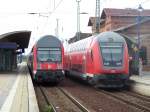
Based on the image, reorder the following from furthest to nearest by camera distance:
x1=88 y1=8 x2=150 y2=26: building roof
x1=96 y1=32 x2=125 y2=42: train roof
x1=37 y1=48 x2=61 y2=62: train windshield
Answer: x1=88 y1=8 x2=150 y2=26: building roof
x1=37 y1=48 x2=61 y2=62: train windshield
x1=96 y1=32 x2=125 y2=42: train roof

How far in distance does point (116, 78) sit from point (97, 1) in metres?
13.9

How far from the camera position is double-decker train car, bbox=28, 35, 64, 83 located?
29.1m

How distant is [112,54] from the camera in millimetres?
25562

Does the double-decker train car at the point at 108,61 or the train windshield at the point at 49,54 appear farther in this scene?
the train windshield at the point at 49,54

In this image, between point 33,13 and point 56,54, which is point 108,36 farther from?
point 33,13

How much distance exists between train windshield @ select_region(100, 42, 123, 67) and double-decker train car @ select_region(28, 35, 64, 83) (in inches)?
175

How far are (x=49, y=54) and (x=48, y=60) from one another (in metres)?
0.44

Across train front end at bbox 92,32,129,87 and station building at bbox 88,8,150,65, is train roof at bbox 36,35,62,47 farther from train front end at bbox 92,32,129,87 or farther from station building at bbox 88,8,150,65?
station building at bbox 88,8,150,65

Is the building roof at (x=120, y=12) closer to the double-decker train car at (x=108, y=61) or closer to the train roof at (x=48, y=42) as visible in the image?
the train roof at (x=48, y=42)

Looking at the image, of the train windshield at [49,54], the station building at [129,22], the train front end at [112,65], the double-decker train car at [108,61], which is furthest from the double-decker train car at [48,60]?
the station building at [129,22]

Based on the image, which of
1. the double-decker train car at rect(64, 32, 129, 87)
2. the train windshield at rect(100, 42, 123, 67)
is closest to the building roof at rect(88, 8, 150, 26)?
the double-decker train car at rect(64, 32, 129, 87)

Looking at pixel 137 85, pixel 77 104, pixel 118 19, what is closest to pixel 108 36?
pixel 137 85

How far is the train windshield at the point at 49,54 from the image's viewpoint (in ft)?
96.7

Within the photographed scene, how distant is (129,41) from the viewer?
39.9 metres
